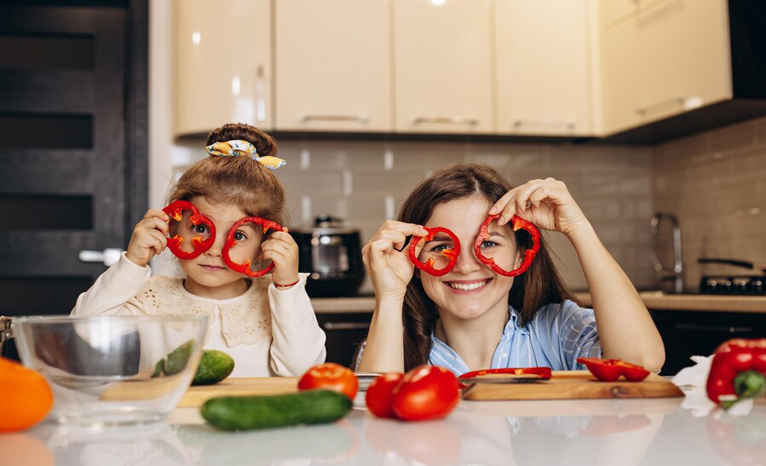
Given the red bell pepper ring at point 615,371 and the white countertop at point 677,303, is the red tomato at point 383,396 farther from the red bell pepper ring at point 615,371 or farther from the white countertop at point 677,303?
the white countertop at point 677,303

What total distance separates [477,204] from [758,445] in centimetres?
104

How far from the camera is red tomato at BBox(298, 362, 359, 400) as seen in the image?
0.94 metres

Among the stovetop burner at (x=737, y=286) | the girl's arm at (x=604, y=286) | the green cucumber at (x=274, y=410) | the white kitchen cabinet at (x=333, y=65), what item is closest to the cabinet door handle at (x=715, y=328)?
the stovetop burner at (x=737, y=286)

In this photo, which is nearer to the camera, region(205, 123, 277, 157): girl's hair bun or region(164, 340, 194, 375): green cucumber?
region(164, 340, 194, 375): green cucumber

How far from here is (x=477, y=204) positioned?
5.65 feet

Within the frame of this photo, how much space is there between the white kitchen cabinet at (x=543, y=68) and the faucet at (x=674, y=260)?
0.50m

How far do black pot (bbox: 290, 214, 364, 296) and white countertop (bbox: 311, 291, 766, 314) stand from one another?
0.07 metres

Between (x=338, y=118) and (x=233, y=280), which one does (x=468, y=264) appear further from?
(x=338, y=118)

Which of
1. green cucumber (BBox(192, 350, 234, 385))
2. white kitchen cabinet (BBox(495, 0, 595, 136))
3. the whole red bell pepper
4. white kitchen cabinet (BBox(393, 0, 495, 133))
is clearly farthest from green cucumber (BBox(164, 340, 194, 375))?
white kitchen cabinet (BBox(495, 0, 595, 136))

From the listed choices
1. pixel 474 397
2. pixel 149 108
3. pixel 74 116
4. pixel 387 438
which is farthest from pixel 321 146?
pixel 387 438

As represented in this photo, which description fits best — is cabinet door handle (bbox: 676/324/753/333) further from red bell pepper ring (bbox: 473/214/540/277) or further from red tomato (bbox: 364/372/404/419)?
red tomato (bbox: 364/372/404/419)

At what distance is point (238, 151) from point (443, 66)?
1.50 m

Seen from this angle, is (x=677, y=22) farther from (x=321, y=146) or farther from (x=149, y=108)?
(x=149, y=108)

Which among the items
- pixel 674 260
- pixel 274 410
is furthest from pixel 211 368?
pixel 674 260
